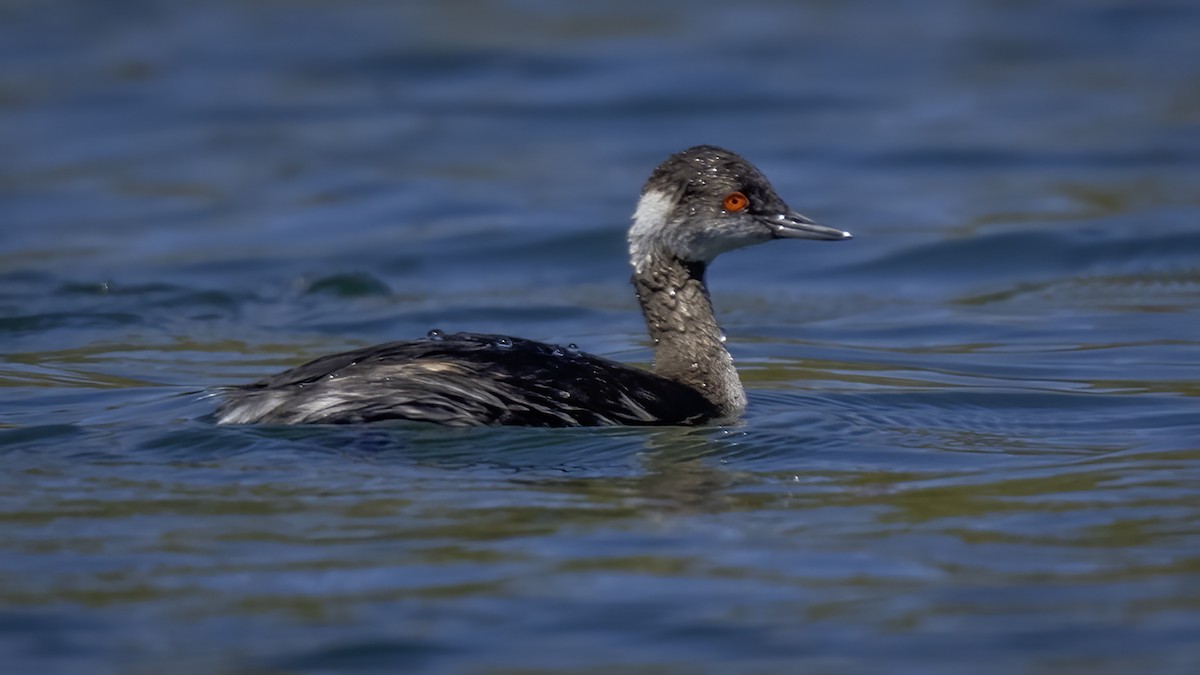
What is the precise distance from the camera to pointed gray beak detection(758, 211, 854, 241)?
907cm

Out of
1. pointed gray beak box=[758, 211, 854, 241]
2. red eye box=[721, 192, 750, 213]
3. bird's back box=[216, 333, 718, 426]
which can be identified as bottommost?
bird's back box=[216, 333, 718, 426]

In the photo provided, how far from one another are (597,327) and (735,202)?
352 cm

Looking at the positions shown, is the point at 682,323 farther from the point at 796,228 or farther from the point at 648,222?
the point at 796,228

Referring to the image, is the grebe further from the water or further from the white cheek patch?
the water

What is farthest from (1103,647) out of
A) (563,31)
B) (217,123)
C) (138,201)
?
(563,31)

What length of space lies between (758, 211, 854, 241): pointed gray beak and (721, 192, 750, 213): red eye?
118 mm

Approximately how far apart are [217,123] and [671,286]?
11614 millimetres

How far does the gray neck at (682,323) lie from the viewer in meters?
9.07

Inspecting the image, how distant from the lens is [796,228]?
29.9 ft

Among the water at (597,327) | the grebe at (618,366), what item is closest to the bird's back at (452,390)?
the grebe at (618,366)

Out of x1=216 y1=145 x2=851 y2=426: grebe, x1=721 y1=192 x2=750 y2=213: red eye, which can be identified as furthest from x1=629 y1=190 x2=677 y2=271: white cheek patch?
x1=721 y1=192 x2=750 y2=213: red eye

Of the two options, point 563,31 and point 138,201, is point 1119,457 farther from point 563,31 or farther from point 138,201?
point 563,31

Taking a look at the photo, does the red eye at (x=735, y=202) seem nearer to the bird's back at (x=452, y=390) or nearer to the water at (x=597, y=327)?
the water at (x=597, y=327)

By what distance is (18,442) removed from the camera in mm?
8055
